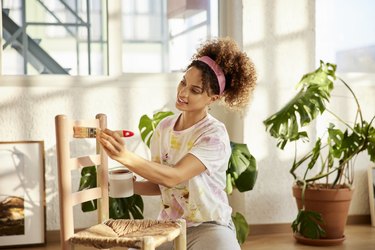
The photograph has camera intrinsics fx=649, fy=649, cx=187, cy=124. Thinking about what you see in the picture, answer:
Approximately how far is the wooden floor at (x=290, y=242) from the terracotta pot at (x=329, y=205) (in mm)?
108

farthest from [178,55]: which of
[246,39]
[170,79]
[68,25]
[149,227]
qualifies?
[149,227]

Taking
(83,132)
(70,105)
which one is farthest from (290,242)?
(83,132)

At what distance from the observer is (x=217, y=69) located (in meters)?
2.26

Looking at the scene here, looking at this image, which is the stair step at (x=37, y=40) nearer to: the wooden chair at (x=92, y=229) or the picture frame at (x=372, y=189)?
the wooden chair at (x=92, y=229)

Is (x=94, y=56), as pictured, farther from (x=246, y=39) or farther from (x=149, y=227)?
(x=149, y=227)

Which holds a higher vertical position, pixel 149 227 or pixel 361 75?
pixel 361 75

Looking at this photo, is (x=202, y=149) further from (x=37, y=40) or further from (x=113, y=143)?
(x=37, y=40)

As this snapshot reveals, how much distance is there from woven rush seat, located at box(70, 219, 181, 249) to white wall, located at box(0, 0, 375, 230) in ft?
6.27

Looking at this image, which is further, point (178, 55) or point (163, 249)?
point (178, 55)

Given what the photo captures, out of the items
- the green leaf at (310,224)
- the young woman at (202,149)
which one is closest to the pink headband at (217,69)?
the young woman at (202,149)

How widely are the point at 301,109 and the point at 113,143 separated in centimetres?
193

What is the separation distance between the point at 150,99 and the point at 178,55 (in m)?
0.36

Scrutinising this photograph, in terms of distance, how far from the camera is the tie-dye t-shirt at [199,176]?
215cm

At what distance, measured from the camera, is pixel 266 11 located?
4086 millimetres
